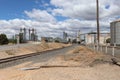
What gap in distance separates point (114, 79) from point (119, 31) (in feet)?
234

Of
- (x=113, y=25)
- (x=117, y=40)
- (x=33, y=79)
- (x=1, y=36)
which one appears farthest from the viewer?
(x=1, y=36)

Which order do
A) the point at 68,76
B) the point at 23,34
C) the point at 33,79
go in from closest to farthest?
the point at 33,79, the point at 68,76, the point at 23,34

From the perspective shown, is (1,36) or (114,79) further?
(1,36)

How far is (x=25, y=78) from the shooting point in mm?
11836

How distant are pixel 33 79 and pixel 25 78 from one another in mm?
514

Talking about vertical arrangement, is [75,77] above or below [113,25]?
below

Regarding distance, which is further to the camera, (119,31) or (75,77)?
(119,31)

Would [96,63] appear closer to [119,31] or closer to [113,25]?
[119,31]

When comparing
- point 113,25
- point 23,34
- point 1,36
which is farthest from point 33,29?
point 113,25

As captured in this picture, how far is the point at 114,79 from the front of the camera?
1167 cm

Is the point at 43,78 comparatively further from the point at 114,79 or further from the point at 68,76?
the point at 114,79

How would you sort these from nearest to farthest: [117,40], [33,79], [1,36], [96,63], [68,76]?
[33,79] < [68,76] < [96,63] < [117,40] < [1,36]

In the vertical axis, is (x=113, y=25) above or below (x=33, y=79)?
above

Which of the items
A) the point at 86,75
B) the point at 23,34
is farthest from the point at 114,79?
the point at 23,34
